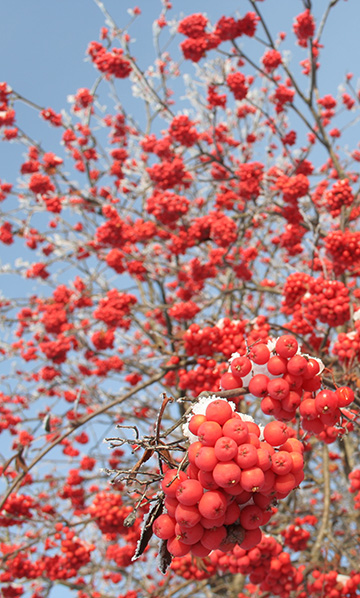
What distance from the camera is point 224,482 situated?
5.01ft

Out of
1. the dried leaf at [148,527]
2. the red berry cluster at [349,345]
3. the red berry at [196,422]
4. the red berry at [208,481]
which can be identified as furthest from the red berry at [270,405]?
the red berry cluster at [349,345]

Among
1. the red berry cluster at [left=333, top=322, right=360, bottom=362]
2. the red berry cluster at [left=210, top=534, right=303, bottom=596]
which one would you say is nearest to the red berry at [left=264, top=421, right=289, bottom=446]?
the red berry cluster at [left=333, top=322, right=360, bottom=362]

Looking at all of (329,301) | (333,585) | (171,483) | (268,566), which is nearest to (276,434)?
(171,483)

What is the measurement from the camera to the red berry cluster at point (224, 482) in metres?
1.56

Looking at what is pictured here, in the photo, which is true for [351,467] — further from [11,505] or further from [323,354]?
[11,505]

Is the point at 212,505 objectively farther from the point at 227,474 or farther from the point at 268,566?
the point at 268,566

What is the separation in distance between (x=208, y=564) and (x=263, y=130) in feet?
30.6

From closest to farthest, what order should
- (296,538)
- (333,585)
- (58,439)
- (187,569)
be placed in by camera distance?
(58,439) → (333,585) → (296,538) → (187,569)

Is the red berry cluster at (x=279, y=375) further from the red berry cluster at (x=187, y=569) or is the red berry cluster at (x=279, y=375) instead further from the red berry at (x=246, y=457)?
the red berry cluster at (x=187, y=569)

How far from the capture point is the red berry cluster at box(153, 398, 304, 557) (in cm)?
A: 156

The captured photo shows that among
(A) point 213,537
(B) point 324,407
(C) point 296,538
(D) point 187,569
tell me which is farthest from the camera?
(D) point 187,569

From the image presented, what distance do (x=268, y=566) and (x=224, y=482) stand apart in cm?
292

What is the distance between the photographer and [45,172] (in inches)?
329

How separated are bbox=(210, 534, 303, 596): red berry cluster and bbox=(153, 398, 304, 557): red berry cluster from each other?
2.24 m
